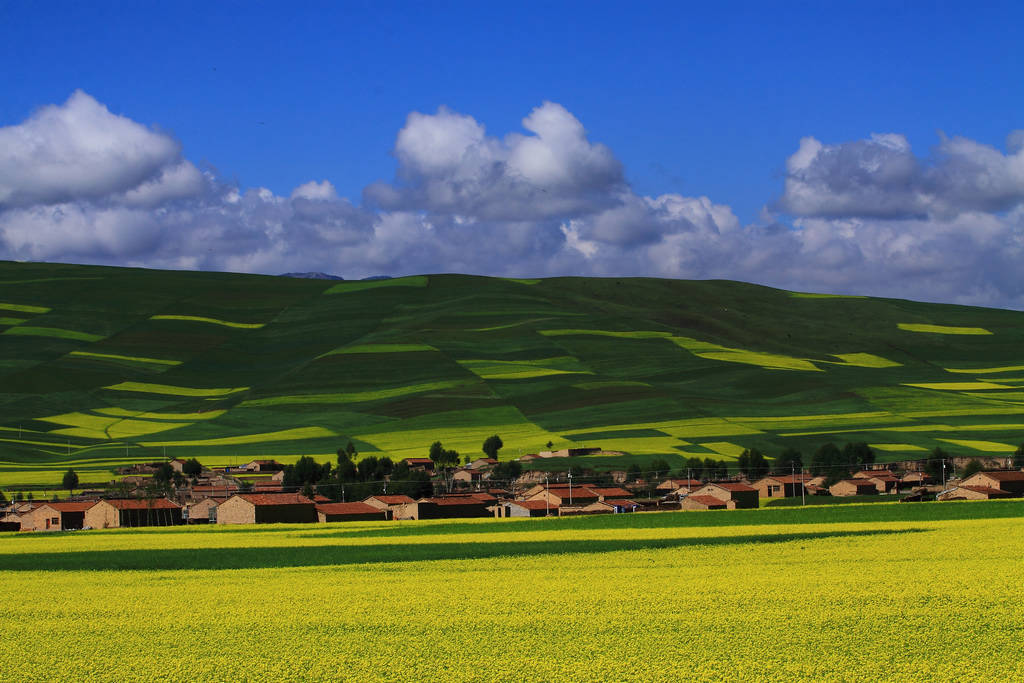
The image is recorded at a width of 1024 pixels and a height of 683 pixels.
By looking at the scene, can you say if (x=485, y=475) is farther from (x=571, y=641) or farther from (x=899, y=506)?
(x=571, y=641)

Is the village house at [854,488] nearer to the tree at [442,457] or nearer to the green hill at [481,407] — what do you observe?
the green hill at [481,407]

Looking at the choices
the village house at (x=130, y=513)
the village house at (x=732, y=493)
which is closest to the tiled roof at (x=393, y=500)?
the village house at (x=130, y=513)

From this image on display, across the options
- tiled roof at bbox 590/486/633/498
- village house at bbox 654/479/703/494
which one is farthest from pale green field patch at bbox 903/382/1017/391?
tiled roof at bbox 590/486/633/498

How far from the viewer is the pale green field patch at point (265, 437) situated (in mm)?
152250

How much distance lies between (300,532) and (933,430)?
325 ft

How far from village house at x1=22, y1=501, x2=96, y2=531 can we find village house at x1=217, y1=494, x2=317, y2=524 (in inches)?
439

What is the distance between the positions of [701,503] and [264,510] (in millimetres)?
35376

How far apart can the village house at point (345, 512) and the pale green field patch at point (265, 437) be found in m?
63.0

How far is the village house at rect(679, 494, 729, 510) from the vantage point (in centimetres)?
9581

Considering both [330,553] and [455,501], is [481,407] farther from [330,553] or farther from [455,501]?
[330,553]

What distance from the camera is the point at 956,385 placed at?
182750 mm

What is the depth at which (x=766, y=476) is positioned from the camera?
383 ft

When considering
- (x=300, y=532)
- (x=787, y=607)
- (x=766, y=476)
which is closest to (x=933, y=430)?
(x=766, y=476)

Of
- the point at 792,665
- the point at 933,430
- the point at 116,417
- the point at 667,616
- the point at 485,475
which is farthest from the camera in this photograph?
the point at 116,417
